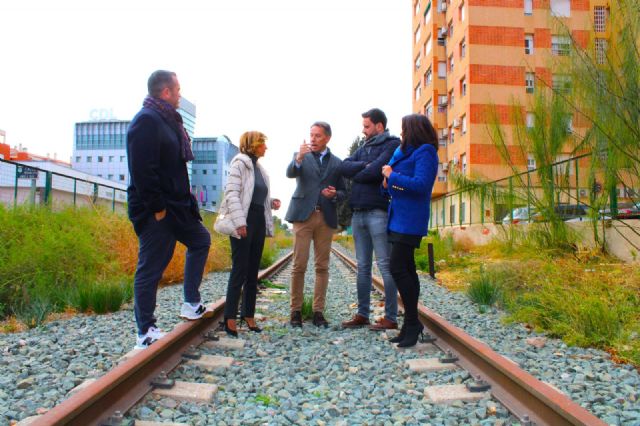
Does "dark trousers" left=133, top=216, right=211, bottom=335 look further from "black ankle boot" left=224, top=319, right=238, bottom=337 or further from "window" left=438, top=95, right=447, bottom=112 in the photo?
"window" left=438, top=95, right=447, bottom=112

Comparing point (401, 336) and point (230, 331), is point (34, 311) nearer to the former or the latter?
point (230, 331)

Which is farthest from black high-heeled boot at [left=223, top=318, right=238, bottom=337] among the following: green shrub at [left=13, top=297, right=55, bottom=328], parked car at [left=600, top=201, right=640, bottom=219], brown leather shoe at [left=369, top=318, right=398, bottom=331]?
parked car at [left=600, top=201, right=640, bottom=219]

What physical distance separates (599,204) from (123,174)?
103107 millimetres

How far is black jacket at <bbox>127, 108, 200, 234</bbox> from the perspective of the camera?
3566mm

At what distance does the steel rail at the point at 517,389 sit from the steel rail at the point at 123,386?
6.40 ft

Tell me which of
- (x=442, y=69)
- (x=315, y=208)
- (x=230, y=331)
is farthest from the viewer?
(x=442, y=69)

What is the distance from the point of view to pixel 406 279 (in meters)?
4.10

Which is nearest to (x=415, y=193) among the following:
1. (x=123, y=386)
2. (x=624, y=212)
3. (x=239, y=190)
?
(x=239, y=190)

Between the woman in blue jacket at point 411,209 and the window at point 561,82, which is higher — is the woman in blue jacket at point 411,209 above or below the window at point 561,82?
below

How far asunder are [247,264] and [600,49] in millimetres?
5165

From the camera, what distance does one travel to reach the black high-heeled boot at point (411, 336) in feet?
13.3

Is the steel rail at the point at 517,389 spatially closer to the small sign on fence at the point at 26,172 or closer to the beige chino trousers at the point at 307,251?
the beige chino trousers at the point at 307,251

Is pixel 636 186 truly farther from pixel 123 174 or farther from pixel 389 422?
pixel 123 174

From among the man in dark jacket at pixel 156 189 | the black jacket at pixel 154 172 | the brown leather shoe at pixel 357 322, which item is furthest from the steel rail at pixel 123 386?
the brown leather shoe at pixel 357 322
